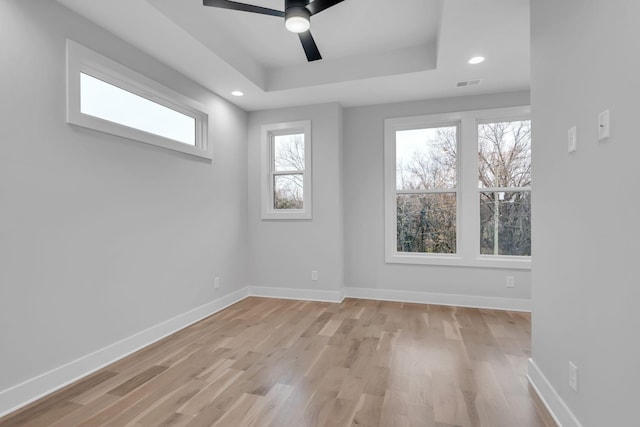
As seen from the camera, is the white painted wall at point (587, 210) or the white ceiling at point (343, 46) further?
the white ceiling at point (343, 46)

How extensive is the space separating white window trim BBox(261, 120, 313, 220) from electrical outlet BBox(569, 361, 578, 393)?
3092 millimetres

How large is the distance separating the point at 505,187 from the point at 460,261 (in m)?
1.05

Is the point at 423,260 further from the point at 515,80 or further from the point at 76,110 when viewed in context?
the point at 76,110

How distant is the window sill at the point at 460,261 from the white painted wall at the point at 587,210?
1882 millimetres

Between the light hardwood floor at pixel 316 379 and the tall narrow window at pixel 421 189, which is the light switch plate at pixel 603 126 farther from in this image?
the tall narrow window at pixel 421 189

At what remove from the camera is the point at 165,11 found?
92.2 inches

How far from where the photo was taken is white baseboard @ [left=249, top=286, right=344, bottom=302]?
4.19 meters

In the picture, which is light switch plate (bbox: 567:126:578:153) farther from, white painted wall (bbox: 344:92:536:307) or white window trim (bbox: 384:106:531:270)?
white painted wall (bbox: 344:92:536:307)

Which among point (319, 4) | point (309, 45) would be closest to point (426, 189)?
point (309, 45)

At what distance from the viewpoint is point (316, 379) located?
2.22 metres

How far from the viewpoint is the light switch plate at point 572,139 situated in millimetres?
1541

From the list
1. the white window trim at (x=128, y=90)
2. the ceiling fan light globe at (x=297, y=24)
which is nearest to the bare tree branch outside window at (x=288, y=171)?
the white window trim at (x=128, y=90)

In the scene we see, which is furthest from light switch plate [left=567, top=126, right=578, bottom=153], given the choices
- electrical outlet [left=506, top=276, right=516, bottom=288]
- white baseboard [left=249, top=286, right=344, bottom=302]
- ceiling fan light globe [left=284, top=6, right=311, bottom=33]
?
white baseboard [left=249, top=286, right=344, bottom=302]

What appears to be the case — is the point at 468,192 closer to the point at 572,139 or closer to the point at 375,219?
the point at 375,219
